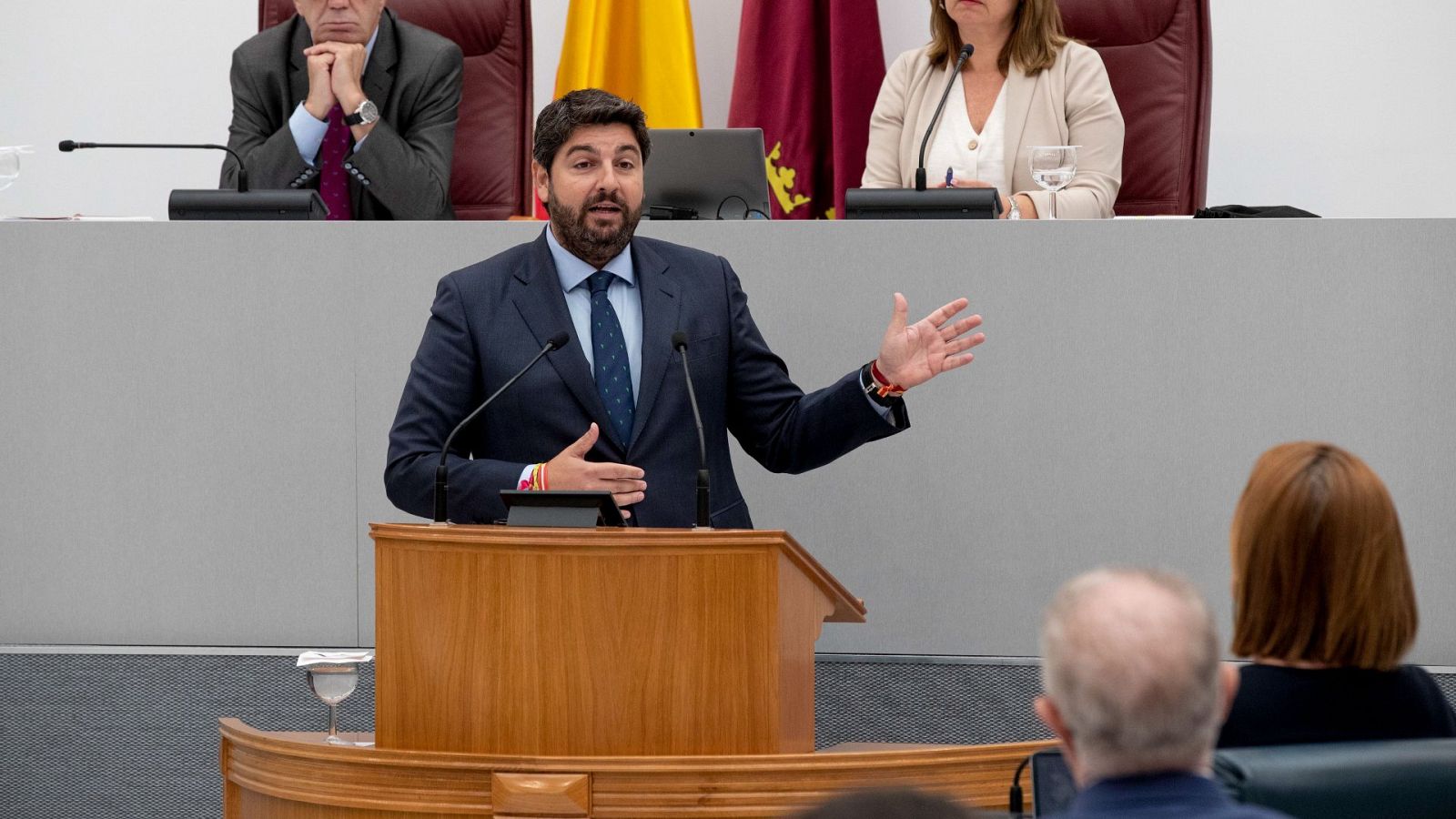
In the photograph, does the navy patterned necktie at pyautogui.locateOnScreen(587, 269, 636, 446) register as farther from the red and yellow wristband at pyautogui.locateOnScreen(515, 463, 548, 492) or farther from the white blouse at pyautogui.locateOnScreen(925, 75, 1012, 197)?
the white blouse at pyautogui.locateOnScreen(925, 75, 1012, 197)

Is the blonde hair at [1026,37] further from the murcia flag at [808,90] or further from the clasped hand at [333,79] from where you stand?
the clasped hand at [333,79]

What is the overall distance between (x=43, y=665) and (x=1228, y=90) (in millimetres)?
3767

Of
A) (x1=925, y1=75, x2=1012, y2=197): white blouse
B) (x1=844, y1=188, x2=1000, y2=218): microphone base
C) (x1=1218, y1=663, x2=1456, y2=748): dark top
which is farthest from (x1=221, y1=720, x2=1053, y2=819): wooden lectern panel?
(x1=925, y1=75, x2=1012, y2=197): white blouse

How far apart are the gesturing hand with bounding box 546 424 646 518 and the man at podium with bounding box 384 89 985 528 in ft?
0.98

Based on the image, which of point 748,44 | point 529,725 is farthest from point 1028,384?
point 748,44

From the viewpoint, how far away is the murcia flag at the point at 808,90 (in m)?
4.97

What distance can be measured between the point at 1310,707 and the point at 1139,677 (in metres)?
0.50

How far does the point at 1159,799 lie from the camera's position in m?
1.21

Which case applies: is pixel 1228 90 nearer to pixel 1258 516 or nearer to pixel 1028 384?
pixel 1028 384

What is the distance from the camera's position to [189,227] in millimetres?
3361

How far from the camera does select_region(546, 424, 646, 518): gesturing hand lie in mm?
2457

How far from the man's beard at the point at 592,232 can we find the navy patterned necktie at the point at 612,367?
7cm

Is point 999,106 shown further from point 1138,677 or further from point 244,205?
point 1138,677

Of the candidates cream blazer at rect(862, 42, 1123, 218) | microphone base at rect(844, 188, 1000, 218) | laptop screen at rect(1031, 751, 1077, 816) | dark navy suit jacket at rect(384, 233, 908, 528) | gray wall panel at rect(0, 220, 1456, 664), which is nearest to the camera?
laptop screen at rect(1031, 751, 1077, 816)
